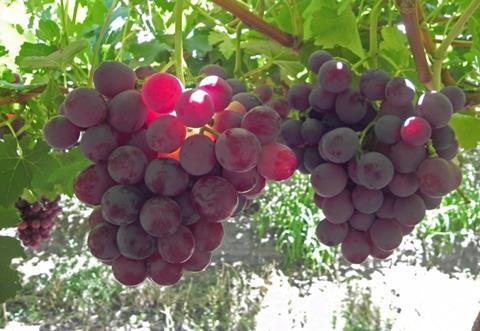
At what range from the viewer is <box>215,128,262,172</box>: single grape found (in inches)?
18.9

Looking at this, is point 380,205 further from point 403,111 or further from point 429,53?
point 429,53

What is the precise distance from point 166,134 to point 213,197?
6cm

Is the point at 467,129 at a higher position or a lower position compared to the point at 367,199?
higher

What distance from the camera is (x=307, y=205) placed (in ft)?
15.3

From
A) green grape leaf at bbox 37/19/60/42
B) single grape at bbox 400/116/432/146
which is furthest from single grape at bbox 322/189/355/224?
green grape leaf at bbox 37/19/60/42

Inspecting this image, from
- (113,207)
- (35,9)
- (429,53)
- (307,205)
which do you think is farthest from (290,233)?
(113,207)

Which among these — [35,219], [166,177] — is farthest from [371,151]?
[35,219]

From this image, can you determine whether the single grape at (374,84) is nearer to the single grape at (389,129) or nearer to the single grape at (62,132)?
the single grape at (389,129)

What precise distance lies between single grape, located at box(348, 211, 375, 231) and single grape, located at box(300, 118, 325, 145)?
0.09 meters

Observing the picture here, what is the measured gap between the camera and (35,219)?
1.60 metres

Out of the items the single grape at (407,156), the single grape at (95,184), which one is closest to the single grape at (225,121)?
the single grape at (95,184)

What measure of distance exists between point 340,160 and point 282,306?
3.40 meters

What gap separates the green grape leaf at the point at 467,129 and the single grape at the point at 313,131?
0.27 meters

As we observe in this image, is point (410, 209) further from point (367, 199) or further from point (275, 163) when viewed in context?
point (275, 163)
